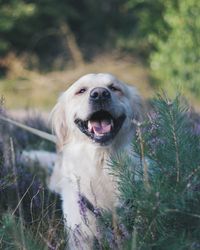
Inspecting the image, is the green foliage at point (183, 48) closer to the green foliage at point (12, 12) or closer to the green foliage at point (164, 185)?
the green foliage at point (12, 12)

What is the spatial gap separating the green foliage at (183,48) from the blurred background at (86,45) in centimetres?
2

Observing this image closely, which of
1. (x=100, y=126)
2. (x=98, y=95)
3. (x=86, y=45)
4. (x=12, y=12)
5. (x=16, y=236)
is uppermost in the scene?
(x=12, y=12)

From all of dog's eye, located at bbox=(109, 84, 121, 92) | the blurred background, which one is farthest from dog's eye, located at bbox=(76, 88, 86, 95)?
the blurred background

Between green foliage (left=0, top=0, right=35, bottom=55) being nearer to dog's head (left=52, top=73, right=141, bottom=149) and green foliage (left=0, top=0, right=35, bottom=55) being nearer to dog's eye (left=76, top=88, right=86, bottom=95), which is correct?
dog's head (left=52, top=73, right=141, bottom=149)

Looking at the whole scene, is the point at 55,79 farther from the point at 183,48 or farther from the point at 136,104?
the point at 136,104

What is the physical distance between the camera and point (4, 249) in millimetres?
3143

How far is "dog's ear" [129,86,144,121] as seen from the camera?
4.66m

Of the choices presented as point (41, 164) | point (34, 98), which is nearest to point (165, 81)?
point (34, 98)

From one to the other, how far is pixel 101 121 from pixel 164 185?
64.1 inches

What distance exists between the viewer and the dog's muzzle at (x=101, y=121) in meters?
4.18

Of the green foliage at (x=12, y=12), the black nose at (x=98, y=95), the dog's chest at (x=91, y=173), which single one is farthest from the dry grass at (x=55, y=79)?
the black nose at (x=98, y=95)

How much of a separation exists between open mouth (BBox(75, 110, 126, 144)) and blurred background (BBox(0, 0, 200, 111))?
841 centimetres

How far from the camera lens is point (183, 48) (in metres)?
12.7

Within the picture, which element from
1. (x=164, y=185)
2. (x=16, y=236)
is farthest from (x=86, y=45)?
(x=164, y=185)
